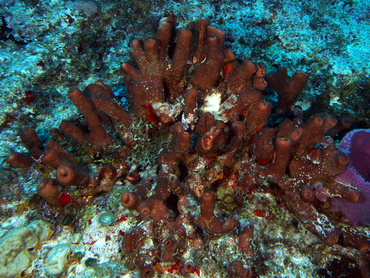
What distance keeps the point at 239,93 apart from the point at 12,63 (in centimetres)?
393

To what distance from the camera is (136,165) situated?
270cm

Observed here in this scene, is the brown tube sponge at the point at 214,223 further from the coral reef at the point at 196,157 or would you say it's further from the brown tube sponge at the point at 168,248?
the brown tube sponge at the point at 168,248

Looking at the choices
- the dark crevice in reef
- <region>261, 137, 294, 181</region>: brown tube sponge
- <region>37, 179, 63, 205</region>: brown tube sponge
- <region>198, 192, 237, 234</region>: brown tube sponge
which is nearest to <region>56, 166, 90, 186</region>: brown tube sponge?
<region>37, 179, 63, 205</region>: brown tube sponge

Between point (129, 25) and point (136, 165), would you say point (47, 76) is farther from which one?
point (136, 165)

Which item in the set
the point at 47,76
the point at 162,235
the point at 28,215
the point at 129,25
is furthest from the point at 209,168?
the point at 129,25

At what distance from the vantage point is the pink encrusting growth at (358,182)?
2.07 metres

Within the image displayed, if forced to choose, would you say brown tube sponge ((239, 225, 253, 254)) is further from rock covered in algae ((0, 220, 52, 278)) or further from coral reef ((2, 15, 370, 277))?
rock covered in algae ((0, 220, 52, 278))

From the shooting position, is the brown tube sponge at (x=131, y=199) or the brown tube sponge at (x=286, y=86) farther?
the brown tube sponge at (x=286, y=86)

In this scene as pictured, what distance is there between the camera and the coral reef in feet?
6.84

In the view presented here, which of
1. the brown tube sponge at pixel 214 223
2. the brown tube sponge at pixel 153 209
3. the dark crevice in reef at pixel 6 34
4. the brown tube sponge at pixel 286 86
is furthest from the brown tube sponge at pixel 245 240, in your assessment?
the dark crevice in reef at pixel 6 34

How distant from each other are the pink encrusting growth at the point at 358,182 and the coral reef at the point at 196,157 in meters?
0.08

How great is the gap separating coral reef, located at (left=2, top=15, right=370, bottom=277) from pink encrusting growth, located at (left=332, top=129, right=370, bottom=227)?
0.08m

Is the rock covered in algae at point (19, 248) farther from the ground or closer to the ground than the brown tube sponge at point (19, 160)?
closer to the ground

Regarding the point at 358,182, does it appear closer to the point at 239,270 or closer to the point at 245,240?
the point at 245,240
